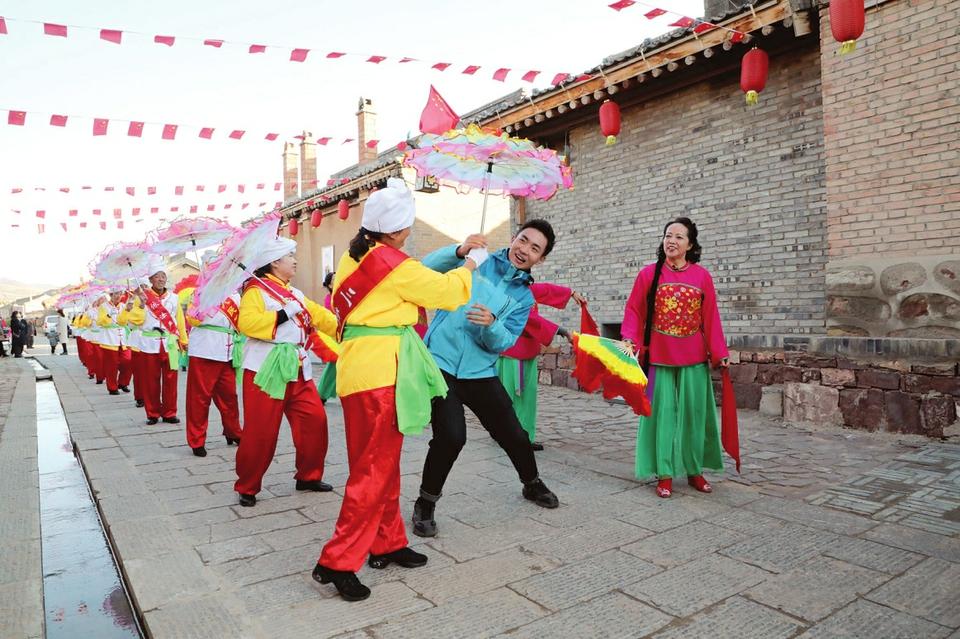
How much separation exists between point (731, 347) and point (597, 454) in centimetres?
307

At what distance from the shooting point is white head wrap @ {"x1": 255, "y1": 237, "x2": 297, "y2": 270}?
4443 millimetres

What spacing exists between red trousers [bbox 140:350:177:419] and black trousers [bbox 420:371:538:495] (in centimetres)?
567

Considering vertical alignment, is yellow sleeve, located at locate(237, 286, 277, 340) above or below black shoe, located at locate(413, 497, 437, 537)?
above

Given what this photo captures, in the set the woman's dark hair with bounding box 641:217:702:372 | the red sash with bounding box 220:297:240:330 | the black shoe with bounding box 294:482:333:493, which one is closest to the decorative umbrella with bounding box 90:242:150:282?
the red sash with bounding box 220:297:240:330

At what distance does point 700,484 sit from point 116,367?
447 inches

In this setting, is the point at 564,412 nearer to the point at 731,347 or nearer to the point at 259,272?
the point at 731,347

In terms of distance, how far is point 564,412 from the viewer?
8367mm

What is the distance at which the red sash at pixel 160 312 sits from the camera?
792 centimetres

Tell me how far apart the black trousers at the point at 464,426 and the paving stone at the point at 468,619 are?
931 millimetres

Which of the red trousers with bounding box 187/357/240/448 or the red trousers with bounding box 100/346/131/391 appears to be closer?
the red trousers with bounding box 187/357/240/448

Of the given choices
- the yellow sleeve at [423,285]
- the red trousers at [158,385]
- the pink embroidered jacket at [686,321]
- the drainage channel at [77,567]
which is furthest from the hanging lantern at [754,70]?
the red trousers at [158,385]

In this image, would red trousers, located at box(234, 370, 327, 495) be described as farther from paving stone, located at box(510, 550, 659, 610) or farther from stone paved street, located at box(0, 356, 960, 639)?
paving stone, located at box(510, 550, 659, 610)

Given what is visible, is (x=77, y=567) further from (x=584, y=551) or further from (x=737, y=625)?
(x=737, y=625)

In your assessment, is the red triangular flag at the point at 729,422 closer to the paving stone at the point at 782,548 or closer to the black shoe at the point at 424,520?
the paving stone at the point at 782,548
